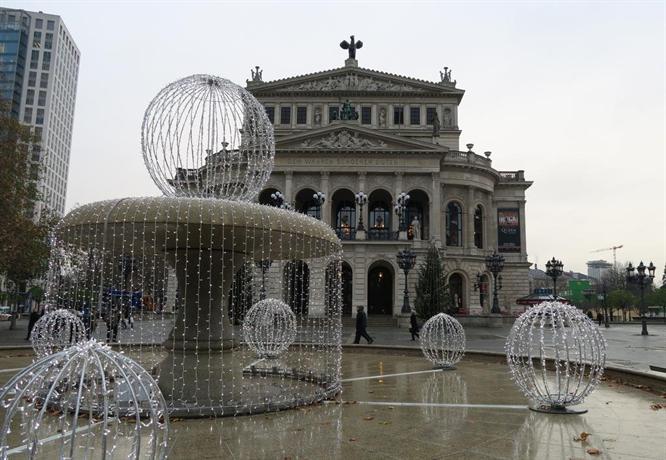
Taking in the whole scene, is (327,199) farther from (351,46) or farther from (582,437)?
(582,437)

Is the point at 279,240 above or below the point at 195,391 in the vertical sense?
above

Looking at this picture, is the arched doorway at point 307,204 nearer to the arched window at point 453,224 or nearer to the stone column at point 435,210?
the stone column at point 435,210

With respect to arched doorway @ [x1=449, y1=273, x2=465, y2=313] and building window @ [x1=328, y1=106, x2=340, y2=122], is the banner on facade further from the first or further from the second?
building window @ [x1=328, y1=106, x2=340, y2=122]

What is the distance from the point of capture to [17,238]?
25297mm

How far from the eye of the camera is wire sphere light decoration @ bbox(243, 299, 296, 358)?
13.9m

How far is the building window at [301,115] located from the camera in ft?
182

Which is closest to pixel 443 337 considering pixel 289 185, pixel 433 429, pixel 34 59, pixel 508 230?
pixel 433 429

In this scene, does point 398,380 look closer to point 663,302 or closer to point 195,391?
point 195,391

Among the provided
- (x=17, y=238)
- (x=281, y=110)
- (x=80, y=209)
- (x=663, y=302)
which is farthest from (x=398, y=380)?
(x=663, y=302)

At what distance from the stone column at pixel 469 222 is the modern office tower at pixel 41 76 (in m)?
80.5

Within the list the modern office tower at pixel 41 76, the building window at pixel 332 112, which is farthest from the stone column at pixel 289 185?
the modern office tower at pixel 41 76

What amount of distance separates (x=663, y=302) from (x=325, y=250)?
71.9 metres

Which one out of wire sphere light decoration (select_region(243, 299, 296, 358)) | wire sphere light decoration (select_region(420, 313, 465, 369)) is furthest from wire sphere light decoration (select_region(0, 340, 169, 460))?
wire sphere light decoration (select_region(420, 313, 465, 369))

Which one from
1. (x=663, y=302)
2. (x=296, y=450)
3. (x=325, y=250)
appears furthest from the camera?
(x=663, y=302)
